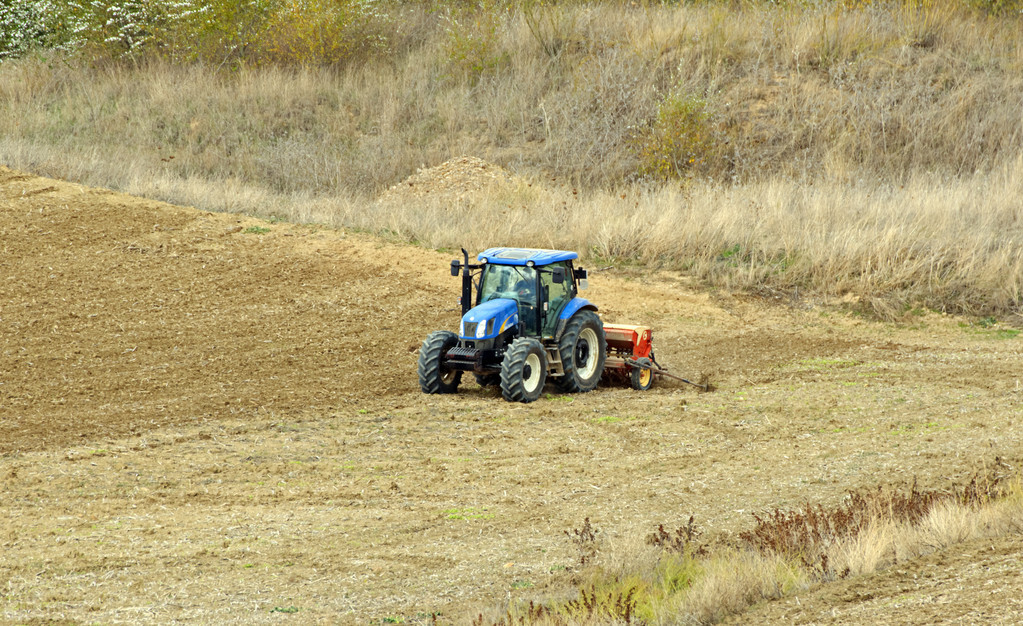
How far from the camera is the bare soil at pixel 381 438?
6.35 m

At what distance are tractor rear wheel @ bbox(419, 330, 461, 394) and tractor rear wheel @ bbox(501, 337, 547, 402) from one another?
74cm

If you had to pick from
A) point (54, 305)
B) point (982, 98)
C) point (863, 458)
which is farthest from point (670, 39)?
Result: point (863, 458)

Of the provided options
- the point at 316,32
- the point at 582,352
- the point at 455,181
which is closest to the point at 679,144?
the point at 455,181

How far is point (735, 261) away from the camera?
18625 millimetres

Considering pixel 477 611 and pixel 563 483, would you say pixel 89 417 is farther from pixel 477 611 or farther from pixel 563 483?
pixel 477 611

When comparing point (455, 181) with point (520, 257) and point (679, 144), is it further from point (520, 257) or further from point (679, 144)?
point (520, 257)

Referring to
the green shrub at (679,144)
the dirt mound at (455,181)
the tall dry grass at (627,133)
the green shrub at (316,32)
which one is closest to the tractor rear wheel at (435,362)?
the tall dry grass at (627,133)

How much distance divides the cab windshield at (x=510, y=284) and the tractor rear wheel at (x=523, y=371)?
2.21 feet

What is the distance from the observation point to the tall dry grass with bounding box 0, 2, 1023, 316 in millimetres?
18812

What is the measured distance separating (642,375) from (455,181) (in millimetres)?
12248

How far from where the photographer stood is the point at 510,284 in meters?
12.0

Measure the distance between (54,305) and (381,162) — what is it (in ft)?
39.6

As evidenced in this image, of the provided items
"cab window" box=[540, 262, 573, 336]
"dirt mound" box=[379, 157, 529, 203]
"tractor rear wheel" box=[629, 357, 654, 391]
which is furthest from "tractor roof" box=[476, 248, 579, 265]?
"dirt mound" box=[379, 157, 529, 203]

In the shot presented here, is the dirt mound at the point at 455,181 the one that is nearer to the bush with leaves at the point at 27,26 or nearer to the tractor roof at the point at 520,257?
the tractor roof at the point at 520,257
